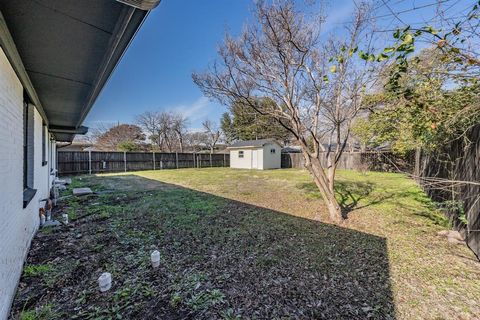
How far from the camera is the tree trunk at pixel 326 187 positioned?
457 cm

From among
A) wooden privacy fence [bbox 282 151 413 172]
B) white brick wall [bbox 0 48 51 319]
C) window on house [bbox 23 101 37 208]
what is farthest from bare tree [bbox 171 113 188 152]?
white brick wall [bbox 0 48 51 319]

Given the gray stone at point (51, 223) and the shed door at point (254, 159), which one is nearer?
the gray stone at point (51, 223)

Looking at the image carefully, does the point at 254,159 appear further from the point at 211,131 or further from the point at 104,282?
the point at 104,282

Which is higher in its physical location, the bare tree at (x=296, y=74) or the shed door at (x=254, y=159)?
the bare tree at (x=296, y=74)

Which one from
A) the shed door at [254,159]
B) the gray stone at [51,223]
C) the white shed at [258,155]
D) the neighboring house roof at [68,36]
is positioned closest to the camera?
the neighboring house roof at [68,36]

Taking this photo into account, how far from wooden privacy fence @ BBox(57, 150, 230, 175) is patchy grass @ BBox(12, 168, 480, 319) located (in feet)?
31.6

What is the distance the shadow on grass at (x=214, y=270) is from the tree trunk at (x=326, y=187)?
0.44m

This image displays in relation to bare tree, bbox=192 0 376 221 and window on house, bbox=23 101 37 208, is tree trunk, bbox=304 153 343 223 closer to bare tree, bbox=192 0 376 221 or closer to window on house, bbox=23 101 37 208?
bare tree, bbox=192 0 376 221

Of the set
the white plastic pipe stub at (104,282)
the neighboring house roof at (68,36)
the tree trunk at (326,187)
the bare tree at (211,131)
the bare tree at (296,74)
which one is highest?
the bare tree at (211,131)

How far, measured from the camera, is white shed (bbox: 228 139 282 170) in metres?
17.7

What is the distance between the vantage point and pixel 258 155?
1792 centimetres

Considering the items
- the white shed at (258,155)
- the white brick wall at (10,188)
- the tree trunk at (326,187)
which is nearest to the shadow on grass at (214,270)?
the white brick wall at (10,188)

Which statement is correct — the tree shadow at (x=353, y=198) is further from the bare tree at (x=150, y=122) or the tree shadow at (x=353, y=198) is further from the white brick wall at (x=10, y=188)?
the bare tree at (x=150, y=122)

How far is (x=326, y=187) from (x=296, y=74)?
258cm
